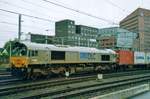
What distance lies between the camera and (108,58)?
3453 centimetres

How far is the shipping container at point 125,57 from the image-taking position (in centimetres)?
3778

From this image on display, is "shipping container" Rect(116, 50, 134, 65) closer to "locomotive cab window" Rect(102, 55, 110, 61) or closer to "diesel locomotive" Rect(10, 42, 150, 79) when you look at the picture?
"diesel locomotive" Rect(10, 42, 150, 79)

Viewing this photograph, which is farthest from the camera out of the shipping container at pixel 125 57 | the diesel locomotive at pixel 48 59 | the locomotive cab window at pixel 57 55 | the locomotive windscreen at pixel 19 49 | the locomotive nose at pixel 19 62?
the shipping container at pixel 125 57

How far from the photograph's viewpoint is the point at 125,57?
3931 centimetres

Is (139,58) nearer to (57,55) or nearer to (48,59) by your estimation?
(57,55)

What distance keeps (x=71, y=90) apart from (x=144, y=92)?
13.7ft

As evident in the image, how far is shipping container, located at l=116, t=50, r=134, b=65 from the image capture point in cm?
3778

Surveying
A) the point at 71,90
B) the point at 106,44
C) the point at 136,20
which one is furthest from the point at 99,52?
the point at 136,20

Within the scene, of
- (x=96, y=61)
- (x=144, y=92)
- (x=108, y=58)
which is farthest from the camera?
(x=108, y=58)

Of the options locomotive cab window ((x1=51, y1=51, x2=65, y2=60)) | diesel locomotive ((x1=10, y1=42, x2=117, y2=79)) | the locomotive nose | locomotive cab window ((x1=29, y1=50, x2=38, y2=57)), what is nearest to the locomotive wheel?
diesel locomotive ((x1=10, y1=42, x2=117, y2=79))

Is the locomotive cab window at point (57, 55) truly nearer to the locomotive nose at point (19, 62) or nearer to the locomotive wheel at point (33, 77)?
the locomotive wheel at point (33, 77)

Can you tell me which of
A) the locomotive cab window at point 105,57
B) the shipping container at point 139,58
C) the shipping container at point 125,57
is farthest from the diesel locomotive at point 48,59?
the shipping container at point 139,58

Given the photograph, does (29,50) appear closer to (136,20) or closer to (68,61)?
(68,61)

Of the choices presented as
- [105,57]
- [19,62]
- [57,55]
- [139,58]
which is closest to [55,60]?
[57,55]
